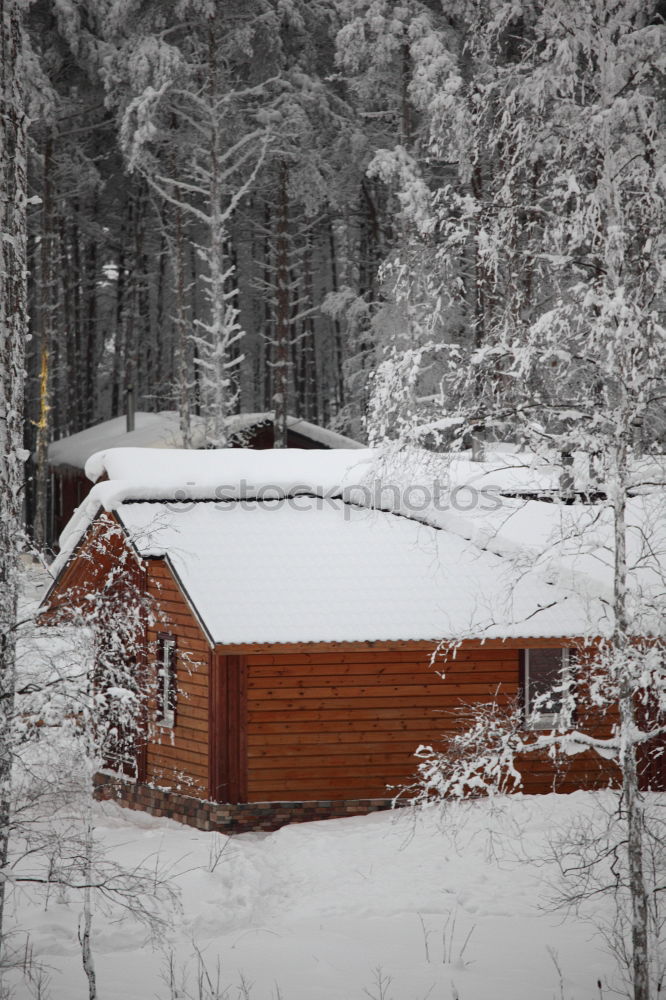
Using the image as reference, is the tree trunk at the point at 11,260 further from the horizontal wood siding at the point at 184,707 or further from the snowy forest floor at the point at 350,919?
the horizontal wood siding at the point at 184,707

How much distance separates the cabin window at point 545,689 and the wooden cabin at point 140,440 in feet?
33.9

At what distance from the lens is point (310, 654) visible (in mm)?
14531

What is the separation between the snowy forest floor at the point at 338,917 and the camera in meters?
9.63

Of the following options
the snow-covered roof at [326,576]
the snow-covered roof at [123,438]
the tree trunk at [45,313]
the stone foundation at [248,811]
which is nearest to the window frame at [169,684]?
the stone foundation at [248,811]

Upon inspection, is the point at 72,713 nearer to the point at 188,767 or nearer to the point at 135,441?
the point at 188,767

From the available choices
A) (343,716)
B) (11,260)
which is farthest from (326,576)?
(11,260)

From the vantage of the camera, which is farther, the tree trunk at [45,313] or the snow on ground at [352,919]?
the tree trunk at [45,313]

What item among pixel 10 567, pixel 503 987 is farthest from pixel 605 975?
pixel 10 567

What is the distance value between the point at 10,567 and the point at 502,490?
9184 mm

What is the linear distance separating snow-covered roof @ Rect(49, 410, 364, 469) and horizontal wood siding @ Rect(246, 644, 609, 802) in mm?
12945

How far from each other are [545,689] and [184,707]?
6.41 metres

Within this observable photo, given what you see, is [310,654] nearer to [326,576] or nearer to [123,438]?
[326,576]

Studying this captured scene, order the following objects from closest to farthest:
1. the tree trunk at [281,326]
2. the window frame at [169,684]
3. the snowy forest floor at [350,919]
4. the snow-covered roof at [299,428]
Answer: the snowy forest floor at [350,919], the window frame at [169,684], the tree trunk at [281,326], the snow-covered roof at [299,428]

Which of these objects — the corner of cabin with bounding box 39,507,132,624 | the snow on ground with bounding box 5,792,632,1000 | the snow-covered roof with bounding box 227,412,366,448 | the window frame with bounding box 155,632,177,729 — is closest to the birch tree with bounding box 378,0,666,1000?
the snow on ground with bounding box 5,792,632,1000
